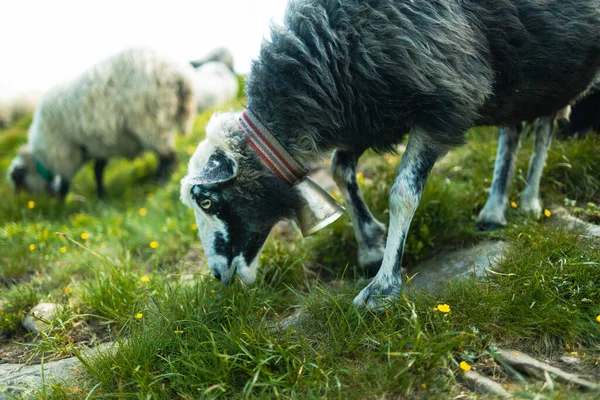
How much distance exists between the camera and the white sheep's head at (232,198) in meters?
2.87

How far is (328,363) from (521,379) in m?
0.84

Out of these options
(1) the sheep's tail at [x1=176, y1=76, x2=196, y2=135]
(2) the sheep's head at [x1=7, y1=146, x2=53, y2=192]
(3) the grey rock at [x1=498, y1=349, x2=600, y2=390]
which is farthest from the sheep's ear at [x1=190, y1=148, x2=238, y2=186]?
(2) the sheep's head at [x1=7, y1=146, x2=53, y2=192]

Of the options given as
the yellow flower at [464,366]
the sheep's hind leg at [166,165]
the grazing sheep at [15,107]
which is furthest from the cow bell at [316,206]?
the grazing sheep at [15,107]

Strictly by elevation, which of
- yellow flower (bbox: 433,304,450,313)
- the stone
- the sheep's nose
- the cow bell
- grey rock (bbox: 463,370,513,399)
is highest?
the cow bell

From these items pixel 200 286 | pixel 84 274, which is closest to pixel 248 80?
pixel 200 286

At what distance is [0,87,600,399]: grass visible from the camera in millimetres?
2295

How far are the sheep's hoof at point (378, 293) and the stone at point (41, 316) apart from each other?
6.32 feet

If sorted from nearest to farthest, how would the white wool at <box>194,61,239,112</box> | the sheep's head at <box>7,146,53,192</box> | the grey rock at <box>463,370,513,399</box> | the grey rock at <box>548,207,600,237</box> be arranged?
the grey rock at <box>463,370,513,399</box> → the grey rock at <box>548,207,600,237</box> → the sheep's head at <box>7,146,53,192</box> → the white wool at <box>194,61,239,112</box>

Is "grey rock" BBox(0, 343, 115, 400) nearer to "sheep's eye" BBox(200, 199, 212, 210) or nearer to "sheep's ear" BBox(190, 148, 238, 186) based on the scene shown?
"sheep's eye" BBox(200, 199, 212, 210)

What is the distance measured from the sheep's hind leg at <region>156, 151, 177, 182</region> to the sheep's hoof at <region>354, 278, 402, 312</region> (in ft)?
15.3

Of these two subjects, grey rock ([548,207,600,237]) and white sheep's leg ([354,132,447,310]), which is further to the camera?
grey rock ([548,207,600,237])

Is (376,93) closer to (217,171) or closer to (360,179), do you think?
(217,171)

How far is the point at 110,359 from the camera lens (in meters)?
2.55

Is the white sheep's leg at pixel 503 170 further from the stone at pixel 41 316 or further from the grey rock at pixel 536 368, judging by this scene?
the stone at pixel 41 316
